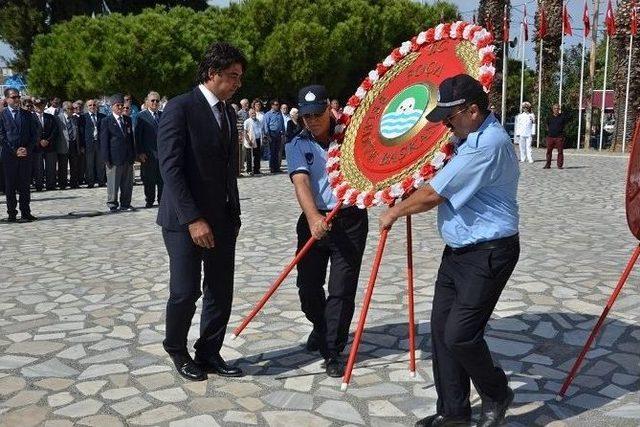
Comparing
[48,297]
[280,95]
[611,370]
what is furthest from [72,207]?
[280,95]

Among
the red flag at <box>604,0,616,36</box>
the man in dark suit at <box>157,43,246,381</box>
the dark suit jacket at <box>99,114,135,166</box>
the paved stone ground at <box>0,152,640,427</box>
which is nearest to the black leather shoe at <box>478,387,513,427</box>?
the paved stone ground at <box>0,152,640,427</box>

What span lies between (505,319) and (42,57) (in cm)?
2702

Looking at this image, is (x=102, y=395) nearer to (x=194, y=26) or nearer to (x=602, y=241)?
(x=602, y=241)

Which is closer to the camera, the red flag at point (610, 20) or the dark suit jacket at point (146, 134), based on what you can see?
the dark suit jacket at point (146, 134)

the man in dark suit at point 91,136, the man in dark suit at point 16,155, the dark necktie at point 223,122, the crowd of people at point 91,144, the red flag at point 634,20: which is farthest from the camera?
the red flag at point 634,20

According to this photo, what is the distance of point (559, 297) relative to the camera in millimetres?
6625

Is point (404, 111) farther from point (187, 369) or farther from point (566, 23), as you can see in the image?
point (566, 23)

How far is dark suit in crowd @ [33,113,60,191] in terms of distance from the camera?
1553 cm

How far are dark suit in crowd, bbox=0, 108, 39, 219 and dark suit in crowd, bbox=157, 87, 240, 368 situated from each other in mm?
8430

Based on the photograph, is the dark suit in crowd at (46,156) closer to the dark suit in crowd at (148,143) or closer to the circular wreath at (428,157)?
the dark suit in crowd at (148,143)

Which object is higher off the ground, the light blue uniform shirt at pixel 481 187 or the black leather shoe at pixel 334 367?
the light blue uniform shirt at pixel 481 187

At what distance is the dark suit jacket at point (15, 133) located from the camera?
1197cm

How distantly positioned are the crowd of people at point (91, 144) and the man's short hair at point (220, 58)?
14.5 feet

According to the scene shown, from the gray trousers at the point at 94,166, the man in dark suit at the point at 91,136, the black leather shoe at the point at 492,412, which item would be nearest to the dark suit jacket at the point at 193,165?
the black leather shoe at the point at 492,412
